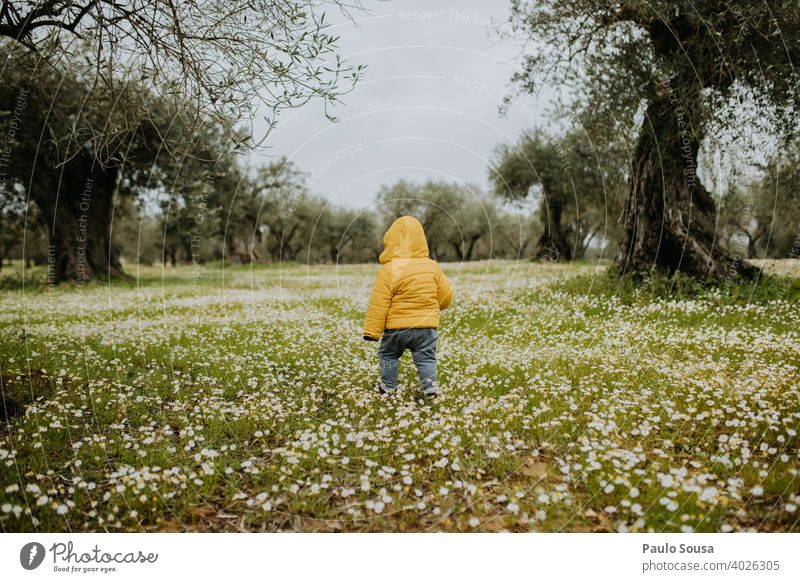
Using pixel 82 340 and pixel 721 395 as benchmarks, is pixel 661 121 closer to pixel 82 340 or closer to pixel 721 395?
pixel 721 395

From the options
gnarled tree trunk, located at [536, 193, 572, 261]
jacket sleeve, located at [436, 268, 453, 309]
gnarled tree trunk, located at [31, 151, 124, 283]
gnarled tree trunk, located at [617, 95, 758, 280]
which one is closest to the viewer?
jacket sleeve, located at [436, 268, 453, 309]

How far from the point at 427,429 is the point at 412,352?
1.31 m

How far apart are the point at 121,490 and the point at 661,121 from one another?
1265 cm

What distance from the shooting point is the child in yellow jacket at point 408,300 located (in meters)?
6.48

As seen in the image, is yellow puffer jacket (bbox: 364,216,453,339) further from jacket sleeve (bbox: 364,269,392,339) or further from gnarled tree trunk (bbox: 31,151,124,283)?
gnarled tree trunk (bbox: 31,151,124,283)

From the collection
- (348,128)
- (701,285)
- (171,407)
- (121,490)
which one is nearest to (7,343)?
(171,407)

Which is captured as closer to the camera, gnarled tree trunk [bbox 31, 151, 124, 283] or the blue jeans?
the blue jeans

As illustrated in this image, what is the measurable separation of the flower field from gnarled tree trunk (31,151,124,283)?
47.2ft

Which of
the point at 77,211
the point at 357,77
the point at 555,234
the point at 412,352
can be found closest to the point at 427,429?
the point at 412,352

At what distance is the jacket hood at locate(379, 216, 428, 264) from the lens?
21.6 feet

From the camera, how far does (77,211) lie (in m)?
23.1

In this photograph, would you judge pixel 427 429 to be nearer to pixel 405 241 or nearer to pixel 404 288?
pixel 404 288

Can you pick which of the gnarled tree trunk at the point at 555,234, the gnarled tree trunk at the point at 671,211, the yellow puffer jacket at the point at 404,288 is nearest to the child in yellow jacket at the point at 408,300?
the yellow puffer jacket at the point at 404,288

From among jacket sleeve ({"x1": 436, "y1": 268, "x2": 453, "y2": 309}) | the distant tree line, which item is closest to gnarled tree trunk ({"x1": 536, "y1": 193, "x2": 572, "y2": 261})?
the distant tree line
